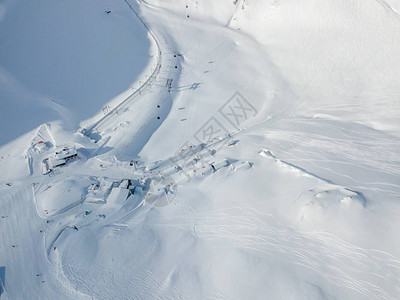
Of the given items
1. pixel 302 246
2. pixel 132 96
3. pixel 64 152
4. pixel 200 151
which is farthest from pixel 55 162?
pixel 302 246

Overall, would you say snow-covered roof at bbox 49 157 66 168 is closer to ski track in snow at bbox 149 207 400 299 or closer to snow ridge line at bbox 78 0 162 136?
snow ridge line at bbox 78 0 162 136

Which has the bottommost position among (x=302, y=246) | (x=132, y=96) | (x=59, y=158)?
(x=302, y=246)

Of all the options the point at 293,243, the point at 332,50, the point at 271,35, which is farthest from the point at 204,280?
the point at 271,35

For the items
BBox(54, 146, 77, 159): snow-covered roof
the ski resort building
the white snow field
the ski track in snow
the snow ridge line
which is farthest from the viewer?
the snow ridge line

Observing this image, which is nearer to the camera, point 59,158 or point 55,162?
point 55,162

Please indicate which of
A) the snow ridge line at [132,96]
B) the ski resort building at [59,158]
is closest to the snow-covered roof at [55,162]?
the ski resort building at [59,158]

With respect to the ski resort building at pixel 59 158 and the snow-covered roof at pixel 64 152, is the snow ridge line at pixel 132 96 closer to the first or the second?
the snow-covered roof at pixel 64 152

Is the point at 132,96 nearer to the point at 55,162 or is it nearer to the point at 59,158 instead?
the point at 59,158

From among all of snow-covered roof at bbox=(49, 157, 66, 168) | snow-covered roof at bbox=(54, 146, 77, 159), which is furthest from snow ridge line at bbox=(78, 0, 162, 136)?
snow-covered roof at bbox=(49, 157, 66, 168)

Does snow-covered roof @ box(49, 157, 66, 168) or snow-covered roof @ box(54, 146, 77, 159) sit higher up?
snow-covered roof @ box(54, 146, 77, 159)

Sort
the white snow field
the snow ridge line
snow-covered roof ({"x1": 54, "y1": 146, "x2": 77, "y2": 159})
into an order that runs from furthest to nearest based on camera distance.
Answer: the snow ridge line
snow-covered roof ({"x1": 54, "y1": 146, "x2": 77, "y2": 159})
the white snow field
